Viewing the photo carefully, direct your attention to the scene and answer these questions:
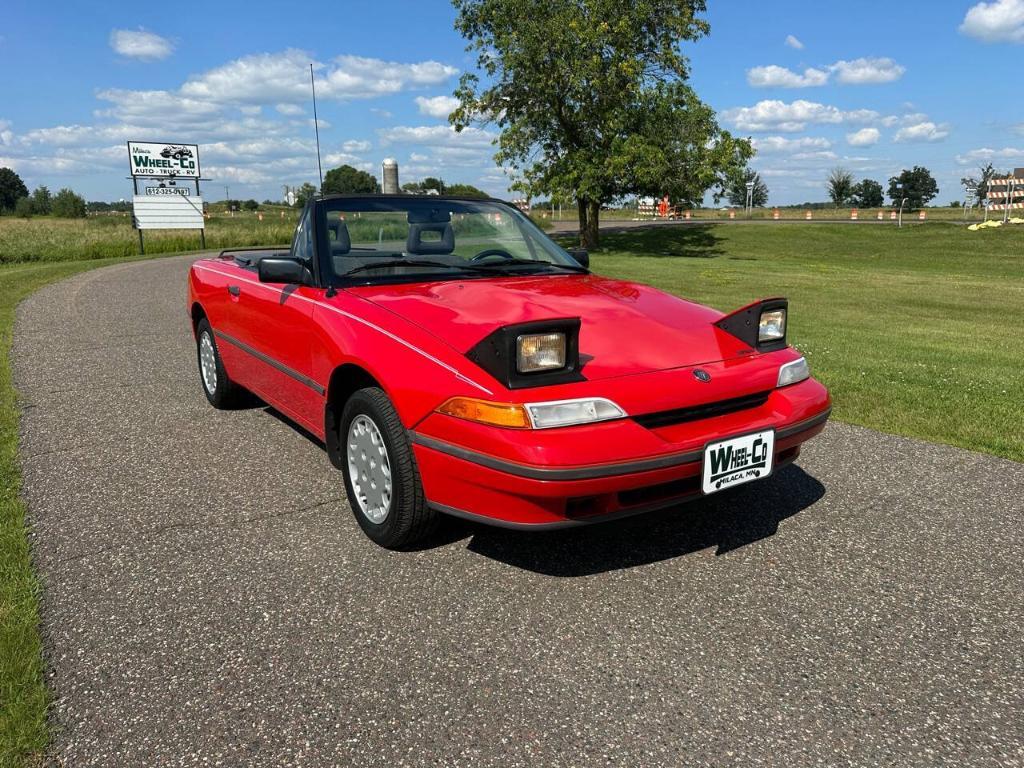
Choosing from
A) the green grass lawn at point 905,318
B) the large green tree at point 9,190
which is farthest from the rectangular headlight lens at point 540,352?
the large green tree at point 9,190

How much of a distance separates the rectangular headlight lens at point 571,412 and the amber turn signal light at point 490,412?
38mm

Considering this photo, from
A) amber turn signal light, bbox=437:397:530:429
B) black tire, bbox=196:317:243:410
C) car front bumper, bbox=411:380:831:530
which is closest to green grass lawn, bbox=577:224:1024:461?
car front bumper, bbox=411:380:831:530

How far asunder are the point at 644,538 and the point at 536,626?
2.82ft

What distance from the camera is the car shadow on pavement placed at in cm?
296

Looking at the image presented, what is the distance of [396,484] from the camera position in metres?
2.88

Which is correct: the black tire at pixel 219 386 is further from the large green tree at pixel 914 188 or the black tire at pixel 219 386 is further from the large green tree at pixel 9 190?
the large green tree at pixel 9 190

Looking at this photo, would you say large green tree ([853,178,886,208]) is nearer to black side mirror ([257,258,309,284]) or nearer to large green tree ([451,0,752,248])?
large green tree ([451,0,752,248])

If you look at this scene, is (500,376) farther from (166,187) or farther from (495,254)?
(166,187)

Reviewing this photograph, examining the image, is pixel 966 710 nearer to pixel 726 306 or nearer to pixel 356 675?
pixel 356 675

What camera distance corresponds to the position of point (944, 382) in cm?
621

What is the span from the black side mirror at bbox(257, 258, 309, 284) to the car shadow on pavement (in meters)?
1.54

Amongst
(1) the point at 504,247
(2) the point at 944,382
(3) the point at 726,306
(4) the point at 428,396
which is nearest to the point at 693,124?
(3) the point at 726,306

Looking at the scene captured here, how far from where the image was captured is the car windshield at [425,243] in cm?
374

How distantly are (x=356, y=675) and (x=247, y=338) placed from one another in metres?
2.85
